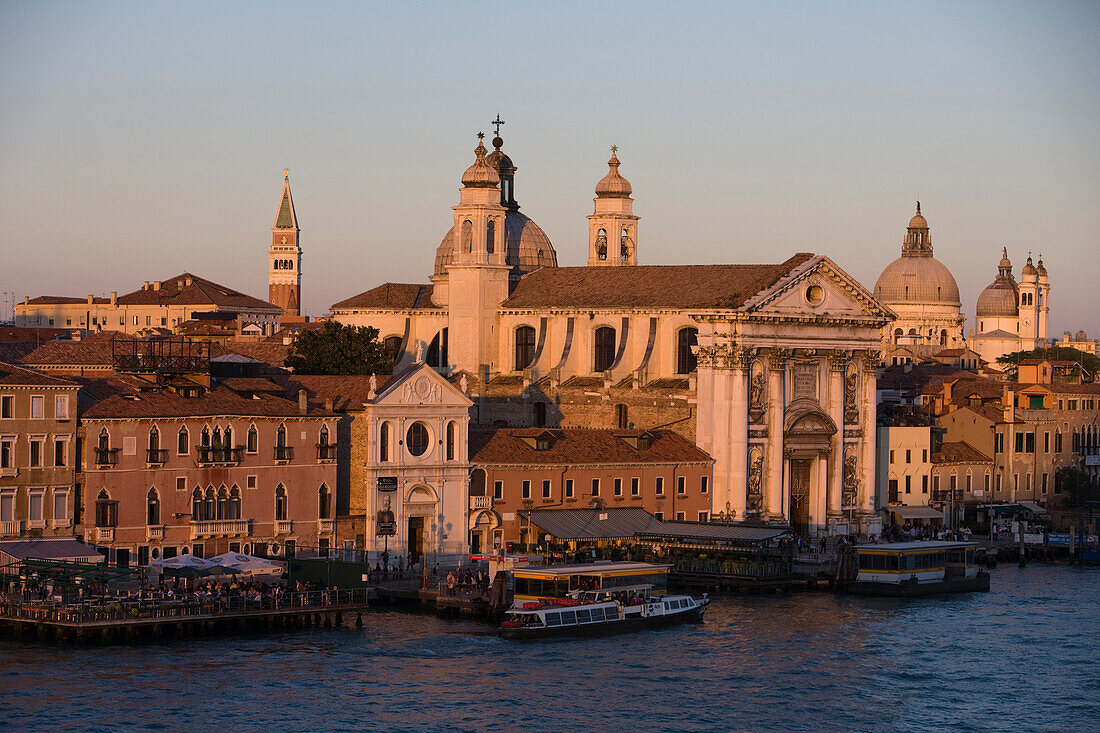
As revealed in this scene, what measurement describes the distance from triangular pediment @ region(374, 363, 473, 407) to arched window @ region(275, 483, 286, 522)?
11.1 ft

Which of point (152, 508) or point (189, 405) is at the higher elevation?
point (189, 405)

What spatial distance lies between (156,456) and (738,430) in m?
20.2

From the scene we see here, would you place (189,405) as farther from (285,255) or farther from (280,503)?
(285,255)

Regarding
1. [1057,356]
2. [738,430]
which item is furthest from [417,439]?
[1057,356]

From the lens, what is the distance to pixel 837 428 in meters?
66.0

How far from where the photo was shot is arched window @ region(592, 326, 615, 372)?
68.4 meters

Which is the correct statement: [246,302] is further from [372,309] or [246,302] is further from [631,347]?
[631,347]

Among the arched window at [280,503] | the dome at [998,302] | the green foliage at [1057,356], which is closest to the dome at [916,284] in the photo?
the green foliage at [1057,356]

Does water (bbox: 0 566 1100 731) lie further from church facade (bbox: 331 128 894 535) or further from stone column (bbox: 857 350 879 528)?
stone column (bbox: 857 350 879 528)

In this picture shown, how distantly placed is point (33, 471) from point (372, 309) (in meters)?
28.8

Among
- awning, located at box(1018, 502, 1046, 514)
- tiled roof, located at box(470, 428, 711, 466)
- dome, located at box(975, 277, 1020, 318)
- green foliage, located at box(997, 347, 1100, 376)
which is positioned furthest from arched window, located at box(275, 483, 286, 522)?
dome, located at box(975, 277, 1020, 318)

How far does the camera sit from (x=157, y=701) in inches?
1501

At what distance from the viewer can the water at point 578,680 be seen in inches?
1506

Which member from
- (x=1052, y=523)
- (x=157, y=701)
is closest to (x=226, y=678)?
(x=157, y=701)
